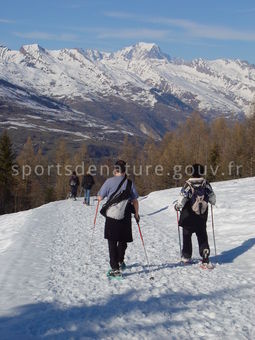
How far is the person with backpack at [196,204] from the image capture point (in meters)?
9.81

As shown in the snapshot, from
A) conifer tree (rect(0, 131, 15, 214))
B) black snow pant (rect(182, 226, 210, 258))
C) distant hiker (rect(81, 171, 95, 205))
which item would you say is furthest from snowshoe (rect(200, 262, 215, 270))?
conifer tree (rect(0, 131, 15, 214))

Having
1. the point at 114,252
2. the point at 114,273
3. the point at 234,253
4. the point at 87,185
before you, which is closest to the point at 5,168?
the point at 87,185

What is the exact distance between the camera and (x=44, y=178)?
87.0 m

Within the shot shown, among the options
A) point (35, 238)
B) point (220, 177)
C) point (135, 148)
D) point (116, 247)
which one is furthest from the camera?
point (135, 148)

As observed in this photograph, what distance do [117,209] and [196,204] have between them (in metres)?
2.11

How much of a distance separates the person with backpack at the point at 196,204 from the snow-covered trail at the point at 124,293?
2.42 feet

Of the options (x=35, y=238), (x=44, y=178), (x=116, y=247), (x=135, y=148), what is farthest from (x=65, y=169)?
(x=116, y=247)

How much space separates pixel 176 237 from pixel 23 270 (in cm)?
694

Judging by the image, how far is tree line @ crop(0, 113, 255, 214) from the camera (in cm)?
6432

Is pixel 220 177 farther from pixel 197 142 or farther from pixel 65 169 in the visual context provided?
pixel 65 169

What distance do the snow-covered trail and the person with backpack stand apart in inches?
29.1

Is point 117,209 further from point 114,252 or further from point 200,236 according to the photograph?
point 200,236

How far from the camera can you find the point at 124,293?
7.88m

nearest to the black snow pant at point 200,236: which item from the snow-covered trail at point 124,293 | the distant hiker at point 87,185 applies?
the snow-covered trail at point 124,293
